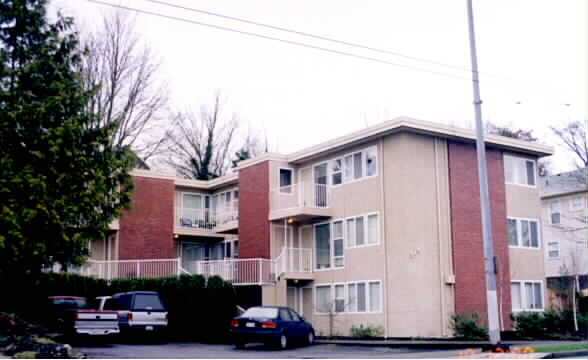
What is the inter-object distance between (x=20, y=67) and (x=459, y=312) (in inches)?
724

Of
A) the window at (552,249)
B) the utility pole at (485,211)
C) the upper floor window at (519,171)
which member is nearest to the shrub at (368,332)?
the upper floor window at (519,171)

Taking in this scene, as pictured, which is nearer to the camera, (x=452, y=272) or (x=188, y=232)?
(x=452, y=272)

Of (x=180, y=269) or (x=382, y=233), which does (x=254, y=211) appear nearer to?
(x=180, y=269)

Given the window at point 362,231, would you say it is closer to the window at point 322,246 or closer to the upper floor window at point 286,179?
the window at point 322,246

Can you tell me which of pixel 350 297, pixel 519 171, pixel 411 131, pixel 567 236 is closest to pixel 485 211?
pixel 411 131

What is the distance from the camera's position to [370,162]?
30547mm

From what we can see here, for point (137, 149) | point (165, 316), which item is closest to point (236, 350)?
point (165, 316)

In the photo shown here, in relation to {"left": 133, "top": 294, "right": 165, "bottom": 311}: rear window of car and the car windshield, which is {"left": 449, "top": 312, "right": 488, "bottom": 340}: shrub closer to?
the car windshield

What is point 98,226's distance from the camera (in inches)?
926

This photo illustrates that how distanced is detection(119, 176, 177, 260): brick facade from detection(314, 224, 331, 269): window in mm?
9103

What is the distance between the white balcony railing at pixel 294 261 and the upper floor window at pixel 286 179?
9.46 ft

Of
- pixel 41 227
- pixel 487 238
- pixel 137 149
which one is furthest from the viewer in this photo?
pixel 137 149

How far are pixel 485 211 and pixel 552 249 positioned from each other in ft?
99.8

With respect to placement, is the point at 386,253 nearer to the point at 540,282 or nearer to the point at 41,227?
the point at 540,282
